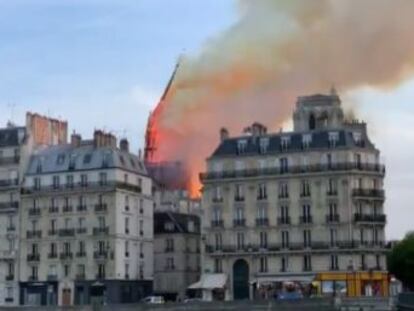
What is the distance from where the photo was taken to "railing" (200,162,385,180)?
95500 millimetres

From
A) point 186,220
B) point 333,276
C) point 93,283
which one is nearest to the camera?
point 333,276

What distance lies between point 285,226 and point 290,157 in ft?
22.7

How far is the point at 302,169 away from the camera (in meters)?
96.9

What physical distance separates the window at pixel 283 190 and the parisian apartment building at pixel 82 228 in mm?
16973

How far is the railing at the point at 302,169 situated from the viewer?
95500mm

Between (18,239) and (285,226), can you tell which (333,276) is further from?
(18,239)

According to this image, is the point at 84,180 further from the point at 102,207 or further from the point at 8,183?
the point at 8,183

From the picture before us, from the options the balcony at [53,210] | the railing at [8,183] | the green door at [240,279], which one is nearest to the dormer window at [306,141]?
the green door at [240,279]

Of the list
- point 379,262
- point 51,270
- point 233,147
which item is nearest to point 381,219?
point 379,262

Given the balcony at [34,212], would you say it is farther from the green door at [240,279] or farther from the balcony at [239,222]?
the green door at [240,279]

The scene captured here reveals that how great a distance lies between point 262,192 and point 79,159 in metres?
20.4

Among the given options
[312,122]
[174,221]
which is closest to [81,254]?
[174,221]

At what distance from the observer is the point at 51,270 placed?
338 feet

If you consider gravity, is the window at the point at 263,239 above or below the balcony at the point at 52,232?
A: below
